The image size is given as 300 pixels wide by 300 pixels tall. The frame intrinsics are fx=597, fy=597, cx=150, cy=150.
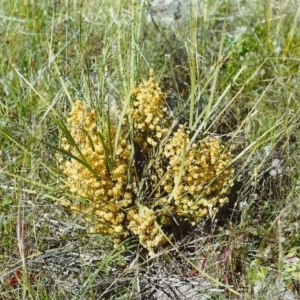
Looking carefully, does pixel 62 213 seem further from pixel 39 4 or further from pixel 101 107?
pixel 39 4

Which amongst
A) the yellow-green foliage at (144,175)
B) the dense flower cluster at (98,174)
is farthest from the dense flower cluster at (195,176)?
the dense flower cluster at (98,174)

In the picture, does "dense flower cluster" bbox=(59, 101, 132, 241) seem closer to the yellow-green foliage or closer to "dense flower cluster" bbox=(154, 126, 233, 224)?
the yellow-green foliage

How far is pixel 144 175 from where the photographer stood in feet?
5.92

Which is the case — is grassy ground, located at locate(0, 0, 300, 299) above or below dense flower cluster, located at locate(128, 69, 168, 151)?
below

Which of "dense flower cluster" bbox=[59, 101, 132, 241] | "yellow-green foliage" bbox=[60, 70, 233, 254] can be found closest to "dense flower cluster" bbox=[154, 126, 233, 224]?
"yellow-green foliage" bbox=[60, 70, 233, 254]

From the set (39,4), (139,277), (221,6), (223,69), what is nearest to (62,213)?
(139,277)

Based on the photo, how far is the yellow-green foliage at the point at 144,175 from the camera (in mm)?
1713

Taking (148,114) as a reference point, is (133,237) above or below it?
below

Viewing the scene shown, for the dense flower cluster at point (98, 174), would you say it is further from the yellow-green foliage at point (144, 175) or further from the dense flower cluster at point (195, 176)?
the dense flower cluster at point (195, 176)

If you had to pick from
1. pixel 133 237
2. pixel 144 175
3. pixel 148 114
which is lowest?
pixel 133 237

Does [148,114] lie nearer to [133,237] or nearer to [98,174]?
[98,174]

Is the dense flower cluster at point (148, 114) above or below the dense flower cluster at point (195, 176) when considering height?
above

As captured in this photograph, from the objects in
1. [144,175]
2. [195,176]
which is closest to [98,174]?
[144,175]

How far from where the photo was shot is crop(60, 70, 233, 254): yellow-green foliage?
1713mm
